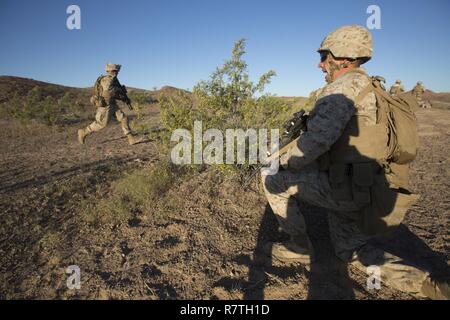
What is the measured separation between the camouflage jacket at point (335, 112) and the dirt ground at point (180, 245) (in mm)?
1149

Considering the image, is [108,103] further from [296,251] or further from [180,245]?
[296,251]

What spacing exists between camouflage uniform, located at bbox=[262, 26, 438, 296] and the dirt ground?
0.18m

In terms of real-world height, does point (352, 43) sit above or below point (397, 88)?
below

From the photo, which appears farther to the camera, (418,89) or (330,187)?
(418,89)

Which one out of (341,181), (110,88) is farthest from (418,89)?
(341,181)

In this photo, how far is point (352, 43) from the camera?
2479 millimetres

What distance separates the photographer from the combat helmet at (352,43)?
97.4 inches

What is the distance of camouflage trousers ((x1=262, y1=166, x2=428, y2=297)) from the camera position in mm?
2467

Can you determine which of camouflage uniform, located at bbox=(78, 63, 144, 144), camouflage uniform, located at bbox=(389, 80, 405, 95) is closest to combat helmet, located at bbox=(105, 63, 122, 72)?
camouflage uniform, located at bbox=(78, 63, 144, 144)

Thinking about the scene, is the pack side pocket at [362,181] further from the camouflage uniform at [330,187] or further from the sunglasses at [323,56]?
the sunglasses at [323,56]

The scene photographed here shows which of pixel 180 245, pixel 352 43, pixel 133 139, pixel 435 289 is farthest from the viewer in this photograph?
pixel 133 139

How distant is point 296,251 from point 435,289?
1092 mm

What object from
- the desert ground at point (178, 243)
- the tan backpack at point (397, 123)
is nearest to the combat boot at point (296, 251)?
the desert ground at point (178, 243)
